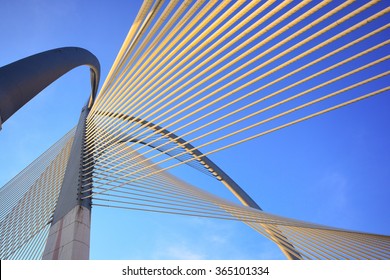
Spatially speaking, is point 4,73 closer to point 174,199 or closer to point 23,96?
point 23,96

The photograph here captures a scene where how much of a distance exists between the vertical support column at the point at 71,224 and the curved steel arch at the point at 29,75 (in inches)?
74.8

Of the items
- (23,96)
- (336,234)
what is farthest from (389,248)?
(23,96)

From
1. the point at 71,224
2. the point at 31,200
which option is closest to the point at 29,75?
the point at 71,224

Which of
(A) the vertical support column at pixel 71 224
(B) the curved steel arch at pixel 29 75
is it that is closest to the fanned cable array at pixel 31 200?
(A) the vertical support column at pixel 71 224

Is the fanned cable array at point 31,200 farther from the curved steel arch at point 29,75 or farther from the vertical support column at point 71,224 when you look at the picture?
the curved steel arch at point 29,75

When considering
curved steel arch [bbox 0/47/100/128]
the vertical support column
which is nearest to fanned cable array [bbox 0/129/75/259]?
the vertical support column

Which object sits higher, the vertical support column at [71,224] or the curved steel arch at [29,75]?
the curved steel arch at [29,75]

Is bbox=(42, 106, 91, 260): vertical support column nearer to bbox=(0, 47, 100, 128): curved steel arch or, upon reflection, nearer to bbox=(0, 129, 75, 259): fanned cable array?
bbox=(0, 129, 75, 259): fanned cable array

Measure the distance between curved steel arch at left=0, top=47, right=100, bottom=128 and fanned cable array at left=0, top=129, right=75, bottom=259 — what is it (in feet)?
8.82

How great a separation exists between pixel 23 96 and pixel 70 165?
8.83 feet

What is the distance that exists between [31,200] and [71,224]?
299 centimetres

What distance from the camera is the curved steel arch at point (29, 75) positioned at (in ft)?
11.0

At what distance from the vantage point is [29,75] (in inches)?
156

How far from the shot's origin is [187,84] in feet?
11.0
